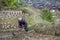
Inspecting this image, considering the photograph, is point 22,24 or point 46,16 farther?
point 46,16

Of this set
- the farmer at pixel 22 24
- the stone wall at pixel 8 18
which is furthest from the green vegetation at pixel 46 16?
the farmer at pixel 22 24

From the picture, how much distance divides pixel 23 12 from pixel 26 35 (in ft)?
19.2

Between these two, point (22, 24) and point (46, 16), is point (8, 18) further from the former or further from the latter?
point (46, 16)

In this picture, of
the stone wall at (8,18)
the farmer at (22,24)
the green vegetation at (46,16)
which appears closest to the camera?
the farmer at (22,24)

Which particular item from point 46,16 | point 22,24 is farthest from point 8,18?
point 46,16

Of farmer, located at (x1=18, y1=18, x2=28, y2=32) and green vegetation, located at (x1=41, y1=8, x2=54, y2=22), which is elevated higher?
farmer, located at (x1=18, y1=18, x2=28, y2=32)

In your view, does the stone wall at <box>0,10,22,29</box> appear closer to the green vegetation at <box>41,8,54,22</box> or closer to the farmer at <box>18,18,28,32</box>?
the farmer at <box>18,18,28,32</box>

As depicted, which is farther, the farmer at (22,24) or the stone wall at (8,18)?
the stone wall at (8,18)

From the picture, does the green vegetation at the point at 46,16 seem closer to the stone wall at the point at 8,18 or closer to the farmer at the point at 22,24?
the stone wall at the point at 8,18

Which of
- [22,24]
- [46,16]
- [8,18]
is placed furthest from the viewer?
[46,16]

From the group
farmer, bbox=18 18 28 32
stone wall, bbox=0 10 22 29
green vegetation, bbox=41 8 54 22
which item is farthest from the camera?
green vegetation, bbox=41 8 54 22

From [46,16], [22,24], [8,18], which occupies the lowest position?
[46,16]

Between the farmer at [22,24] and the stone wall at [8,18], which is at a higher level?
the farmer at [22,24]

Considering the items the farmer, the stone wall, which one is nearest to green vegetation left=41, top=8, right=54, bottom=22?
the stone wall
